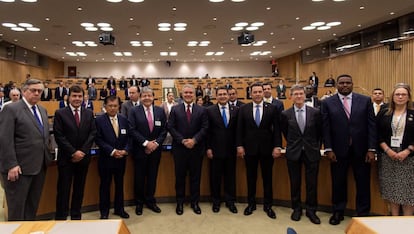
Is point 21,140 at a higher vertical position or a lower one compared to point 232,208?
higher

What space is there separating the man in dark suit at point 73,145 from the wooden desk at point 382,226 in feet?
9.20

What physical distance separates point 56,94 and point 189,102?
421 inches

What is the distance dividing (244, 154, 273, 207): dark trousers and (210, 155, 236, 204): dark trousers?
226 millimetres

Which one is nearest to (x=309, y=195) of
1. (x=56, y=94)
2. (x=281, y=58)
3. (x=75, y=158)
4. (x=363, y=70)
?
(x=75, y=158)

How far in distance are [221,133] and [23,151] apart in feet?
7.30

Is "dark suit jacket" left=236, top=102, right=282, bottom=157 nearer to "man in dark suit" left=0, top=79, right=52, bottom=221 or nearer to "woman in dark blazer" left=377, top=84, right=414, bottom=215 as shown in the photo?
"woman in dark blazer" left=377, top=84, right=414, bottom=215

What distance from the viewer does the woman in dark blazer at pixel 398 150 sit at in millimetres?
3148

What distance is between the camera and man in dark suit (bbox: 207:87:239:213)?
13.5ft

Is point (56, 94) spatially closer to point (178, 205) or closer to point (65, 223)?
point (178, 205)

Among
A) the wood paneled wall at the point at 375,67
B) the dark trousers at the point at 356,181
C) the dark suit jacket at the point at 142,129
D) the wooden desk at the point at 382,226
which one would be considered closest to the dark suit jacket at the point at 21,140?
the dark suit jacket at the point at 142,129

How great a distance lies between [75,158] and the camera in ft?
11.3

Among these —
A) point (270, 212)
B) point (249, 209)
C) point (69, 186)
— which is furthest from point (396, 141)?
point (69, 186)

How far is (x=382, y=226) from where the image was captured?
1443 millimetres

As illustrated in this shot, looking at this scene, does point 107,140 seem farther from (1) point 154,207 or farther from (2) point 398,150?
(2) point 398,150
